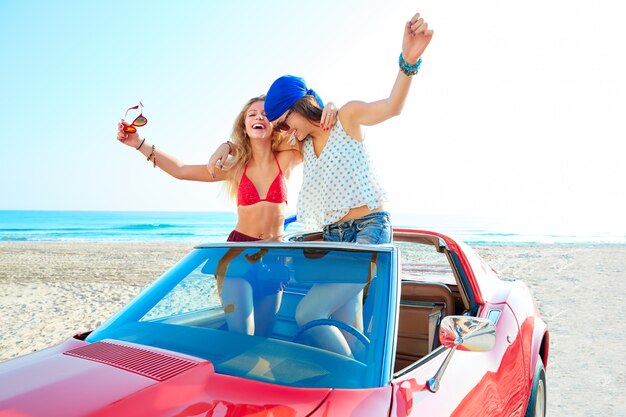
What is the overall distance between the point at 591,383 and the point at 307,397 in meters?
3.39

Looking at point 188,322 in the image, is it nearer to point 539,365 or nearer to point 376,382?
point 376,382

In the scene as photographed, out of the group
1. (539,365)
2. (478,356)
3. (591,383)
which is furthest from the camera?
(591,383)

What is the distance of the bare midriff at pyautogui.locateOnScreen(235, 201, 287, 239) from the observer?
3.09m

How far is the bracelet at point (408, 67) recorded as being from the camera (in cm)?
233

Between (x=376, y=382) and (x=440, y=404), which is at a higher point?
(x=376, y=382)

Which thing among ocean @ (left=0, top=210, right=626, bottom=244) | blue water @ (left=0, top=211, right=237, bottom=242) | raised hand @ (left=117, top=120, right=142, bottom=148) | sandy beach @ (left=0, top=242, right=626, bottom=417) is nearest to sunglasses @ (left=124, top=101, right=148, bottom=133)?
raised hand @ (left=117, top=120, right=142, bottom=148)

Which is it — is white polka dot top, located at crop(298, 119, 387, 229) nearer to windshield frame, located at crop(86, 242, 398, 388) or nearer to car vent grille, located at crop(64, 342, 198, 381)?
windshield frame, located at crop(86, 242, 398, 388)

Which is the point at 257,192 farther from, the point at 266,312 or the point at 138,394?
the point at 138,394

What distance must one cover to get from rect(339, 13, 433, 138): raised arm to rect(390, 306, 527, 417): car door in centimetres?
112

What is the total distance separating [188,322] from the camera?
2160 mm

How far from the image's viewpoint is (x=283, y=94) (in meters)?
2.60

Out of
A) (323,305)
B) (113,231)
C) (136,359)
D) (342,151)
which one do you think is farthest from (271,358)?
(113,231)

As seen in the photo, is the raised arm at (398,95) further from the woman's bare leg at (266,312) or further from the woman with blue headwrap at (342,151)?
the woman's bare leg at (266,312)

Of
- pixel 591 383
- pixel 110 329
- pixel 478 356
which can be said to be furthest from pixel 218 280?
pixel 591 383
